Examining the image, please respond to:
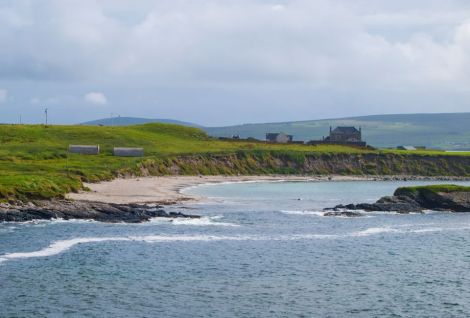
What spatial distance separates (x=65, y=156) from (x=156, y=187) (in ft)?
107


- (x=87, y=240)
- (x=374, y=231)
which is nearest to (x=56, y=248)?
(x=87, y=240)

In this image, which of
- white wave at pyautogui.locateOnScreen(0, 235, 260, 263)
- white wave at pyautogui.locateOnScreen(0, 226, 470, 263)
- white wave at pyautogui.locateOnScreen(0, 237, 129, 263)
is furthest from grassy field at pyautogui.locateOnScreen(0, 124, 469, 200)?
white wave at pyautogui.locateOnScreen(0, 226, 470, 263)

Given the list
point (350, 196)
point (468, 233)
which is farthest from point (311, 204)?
point (468, 233)

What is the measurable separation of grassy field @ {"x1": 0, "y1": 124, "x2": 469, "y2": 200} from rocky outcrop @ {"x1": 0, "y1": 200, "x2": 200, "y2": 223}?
3.60 m

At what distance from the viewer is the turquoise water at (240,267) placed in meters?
47.1

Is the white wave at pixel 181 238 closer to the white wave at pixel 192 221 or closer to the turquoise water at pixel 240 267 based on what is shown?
the turquoise water at pixel 240 267

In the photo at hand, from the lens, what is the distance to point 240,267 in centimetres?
5928

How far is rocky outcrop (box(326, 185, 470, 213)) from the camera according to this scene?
326ft

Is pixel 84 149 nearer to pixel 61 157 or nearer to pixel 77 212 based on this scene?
pixel 61 157

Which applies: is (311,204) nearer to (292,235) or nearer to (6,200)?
(292,235)

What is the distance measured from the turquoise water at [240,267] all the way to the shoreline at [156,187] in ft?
42.3

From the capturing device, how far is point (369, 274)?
57.9 metres

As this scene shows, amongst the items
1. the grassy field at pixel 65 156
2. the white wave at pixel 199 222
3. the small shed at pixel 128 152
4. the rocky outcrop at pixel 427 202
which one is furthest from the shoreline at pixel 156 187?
the rocky outcrop at pixel 427 202

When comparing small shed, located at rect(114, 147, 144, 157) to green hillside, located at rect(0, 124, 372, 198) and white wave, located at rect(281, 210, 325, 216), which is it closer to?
green hillside, located at rect(0, 124, 372, 198)
